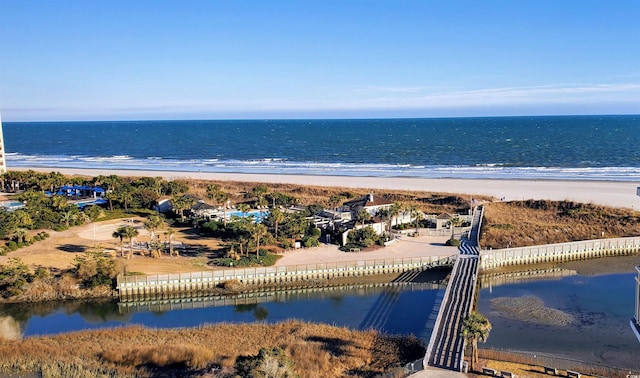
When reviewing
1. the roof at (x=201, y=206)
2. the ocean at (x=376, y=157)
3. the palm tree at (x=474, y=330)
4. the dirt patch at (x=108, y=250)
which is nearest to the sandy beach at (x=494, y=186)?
the ocean at (x=376, y=157)

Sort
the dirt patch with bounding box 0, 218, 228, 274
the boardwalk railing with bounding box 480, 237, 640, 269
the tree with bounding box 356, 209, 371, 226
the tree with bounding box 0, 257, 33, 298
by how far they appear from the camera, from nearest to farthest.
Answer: the tree with bounding box 0, 257, 33, 298
the dirt patch with bounding box 0, 218, 228, 274
the boardwalk railing with bounding box 480, 237, 640, 269
the tree with bounding box 356, 209, 371, 226

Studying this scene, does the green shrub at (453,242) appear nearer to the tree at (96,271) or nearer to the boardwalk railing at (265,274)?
the boardwalk railing at (265,274)

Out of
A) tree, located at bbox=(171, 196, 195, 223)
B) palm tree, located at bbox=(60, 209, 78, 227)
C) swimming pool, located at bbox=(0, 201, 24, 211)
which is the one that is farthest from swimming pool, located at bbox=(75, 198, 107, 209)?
tree, located at bbox=(171, 196, 195, 223)

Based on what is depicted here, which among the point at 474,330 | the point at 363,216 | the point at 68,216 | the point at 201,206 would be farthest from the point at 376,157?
the point at 474,330

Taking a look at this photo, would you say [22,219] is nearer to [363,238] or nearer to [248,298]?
[248,298]

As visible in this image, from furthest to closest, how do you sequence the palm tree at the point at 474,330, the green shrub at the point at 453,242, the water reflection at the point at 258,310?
the green shrub at the point at 453,242 < the water reflection at the point at 258,310 < the palm tree at the point at 474,330

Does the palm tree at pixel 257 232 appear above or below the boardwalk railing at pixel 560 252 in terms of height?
above

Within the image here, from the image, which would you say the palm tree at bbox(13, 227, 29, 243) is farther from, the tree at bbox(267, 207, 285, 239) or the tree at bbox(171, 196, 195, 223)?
the tree at bbox(267, 207, 285, 239)

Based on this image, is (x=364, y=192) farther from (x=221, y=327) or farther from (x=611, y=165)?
(x=611, y=165)
